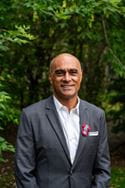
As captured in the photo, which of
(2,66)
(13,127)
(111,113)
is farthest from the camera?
(13,127)

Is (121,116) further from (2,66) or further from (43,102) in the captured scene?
(43,102)

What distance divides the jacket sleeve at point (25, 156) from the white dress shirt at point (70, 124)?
24cm

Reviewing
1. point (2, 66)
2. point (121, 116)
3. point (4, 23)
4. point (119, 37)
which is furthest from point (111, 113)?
point (4, 23)

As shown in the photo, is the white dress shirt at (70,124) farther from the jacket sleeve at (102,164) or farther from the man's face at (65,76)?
the jacket sleeve at (102,164)

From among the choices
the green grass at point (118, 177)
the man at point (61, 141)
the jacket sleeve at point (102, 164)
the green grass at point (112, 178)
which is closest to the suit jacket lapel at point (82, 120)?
the man at point (61, 141)

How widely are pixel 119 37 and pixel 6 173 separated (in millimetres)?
3386

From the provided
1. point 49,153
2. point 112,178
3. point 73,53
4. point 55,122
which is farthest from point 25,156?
point 73,53

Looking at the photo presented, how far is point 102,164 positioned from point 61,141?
0.39m

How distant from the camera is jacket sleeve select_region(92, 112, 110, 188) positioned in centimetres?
354

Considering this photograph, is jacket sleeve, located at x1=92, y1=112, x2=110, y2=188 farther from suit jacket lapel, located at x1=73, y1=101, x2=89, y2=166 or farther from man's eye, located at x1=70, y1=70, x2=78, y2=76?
man's eye, located at x1=70, y1=70, x2=78, y2=76

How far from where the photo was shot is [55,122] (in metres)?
3.46

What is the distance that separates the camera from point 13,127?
40.9ft

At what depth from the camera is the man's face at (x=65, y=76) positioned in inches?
136

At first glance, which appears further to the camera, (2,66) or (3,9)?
(2,66)
